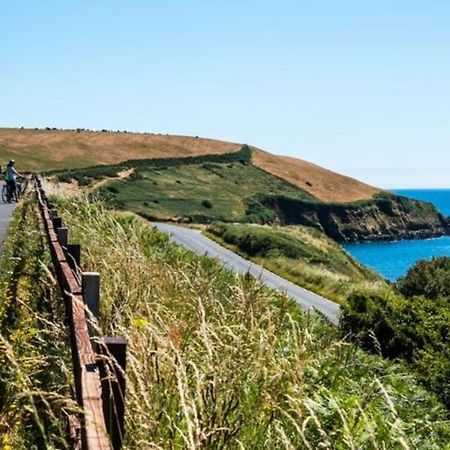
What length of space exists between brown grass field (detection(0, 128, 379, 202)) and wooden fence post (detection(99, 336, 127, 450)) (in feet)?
318

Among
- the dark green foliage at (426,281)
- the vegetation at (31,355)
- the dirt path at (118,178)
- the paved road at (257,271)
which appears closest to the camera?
the vegetation at (31,355)

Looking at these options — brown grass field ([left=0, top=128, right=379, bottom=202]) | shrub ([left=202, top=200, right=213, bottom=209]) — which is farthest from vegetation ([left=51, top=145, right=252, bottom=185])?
shrub ([left=202, top=200, right=213, bottom=209])

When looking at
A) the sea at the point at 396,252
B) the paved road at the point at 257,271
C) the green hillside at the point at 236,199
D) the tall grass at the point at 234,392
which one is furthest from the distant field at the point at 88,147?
the tall grass at the point at 234,392

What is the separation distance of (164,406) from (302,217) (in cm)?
10805

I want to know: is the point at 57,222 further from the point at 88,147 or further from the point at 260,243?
the point at 88,147

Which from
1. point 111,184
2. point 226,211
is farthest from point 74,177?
point 226,211

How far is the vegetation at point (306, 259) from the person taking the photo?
123ft

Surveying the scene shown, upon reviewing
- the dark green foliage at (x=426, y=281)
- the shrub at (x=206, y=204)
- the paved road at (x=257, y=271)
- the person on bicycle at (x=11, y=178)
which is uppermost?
the shrub at (x=206, y=204)

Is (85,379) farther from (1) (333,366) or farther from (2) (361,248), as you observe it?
(2) (361,248)

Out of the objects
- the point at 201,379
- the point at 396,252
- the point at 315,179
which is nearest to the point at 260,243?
the point at 201,379

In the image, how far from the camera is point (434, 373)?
12125 millimetres

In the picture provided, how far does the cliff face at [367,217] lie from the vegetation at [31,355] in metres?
91.3

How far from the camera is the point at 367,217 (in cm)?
13088

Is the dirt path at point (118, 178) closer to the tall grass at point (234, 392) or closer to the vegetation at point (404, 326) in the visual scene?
the vegetation at point (404, 326)
